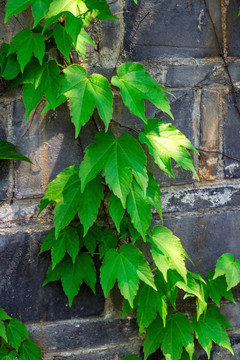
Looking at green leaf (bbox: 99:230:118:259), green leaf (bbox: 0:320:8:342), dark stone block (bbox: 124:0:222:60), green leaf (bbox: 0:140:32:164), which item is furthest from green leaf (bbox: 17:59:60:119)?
green leaf (bbox: 0:320:8:342)

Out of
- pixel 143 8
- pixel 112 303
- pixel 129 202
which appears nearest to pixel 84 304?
pixel 112 303

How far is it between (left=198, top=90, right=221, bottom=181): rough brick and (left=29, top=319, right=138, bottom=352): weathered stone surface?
0.69 m

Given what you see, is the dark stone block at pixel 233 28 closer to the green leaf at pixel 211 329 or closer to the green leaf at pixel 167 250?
the green leaf at pixel 167 250

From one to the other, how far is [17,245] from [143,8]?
1038mm

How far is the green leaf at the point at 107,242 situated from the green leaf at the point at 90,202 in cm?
16

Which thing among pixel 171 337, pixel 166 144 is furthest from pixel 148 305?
pixel 166 144

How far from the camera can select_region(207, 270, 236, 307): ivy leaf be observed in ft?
5.40

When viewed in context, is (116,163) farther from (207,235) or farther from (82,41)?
(207,235)

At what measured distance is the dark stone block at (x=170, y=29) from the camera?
5.22ft

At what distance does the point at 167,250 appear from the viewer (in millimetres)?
1515

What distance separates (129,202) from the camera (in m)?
1.43

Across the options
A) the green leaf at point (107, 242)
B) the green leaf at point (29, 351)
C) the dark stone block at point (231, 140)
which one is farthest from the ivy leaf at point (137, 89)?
the green leaf at point (29, 351)

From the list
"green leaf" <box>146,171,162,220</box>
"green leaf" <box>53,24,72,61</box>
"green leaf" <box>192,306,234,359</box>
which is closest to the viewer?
"green leaf" <box>53,24,72,61</box>

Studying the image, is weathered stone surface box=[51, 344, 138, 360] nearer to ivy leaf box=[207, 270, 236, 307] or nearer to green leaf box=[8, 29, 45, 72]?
ivy leaf box=[207, 270, 236, 307]
